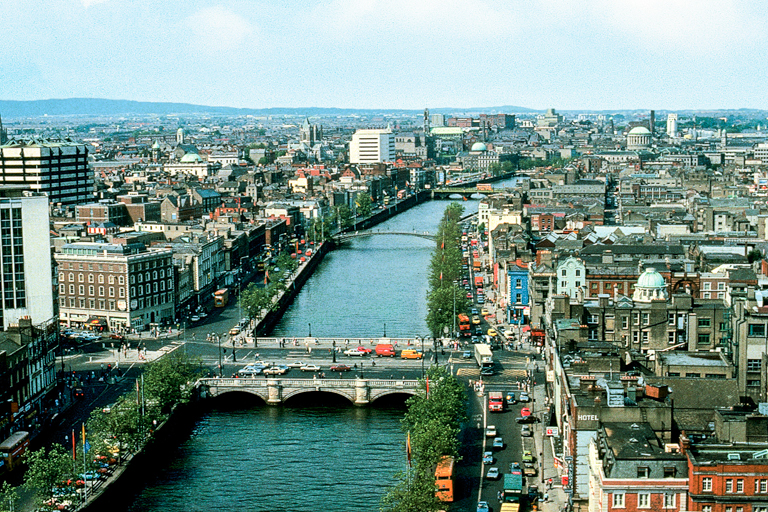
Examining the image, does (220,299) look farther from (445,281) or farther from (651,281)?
(651,281)

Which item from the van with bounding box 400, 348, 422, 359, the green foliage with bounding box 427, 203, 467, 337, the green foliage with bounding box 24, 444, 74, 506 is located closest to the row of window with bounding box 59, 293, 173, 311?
the green foliage with bounding box 427, 203, 467, 337

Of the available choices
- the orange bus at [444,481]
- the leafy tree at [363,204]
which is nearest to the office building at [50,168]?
the leafy tree at [363,204]

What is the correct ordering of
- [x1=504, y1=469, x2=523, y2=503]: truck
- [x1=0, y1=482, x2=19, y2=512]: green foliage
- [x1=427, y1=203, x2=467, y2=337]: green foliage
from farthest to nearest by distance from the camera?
1. [x1=427, y1=203, x2=467, y2=337]: green foliage
2. [x1=504, y1=469, x2=523, y2=503]: truck
3. [x1=0, y1=482, x2=19, y2=512]: green foliage

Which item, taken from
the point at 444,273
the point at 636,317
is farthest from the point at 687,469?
the point at 444,273

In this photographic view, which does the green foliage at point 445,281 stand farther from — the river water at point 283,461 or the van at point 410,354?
the van at point 410,354

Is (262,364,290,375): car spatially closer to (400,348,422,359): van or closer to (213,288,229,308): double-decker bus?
(400,348,422,359): van

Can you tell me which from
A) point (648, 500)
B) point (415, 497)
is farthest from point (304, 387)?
point (648, 500)
